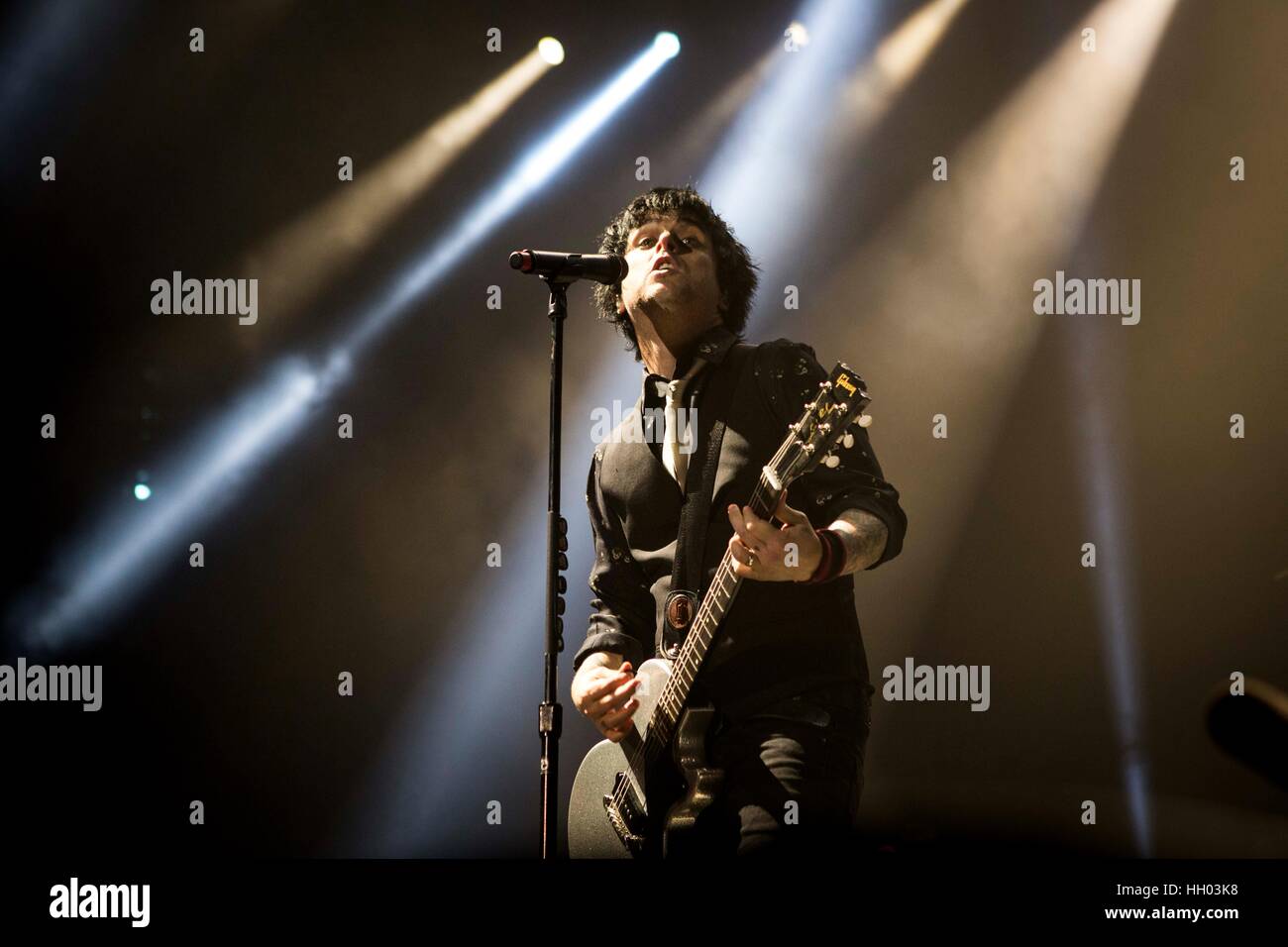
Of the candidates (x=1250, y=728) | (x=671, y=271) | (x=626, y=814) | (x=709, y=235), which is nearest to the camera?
(x=1250, y=728)

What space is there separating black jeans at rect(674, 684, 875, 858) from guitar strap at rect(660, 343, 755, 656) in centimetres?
29

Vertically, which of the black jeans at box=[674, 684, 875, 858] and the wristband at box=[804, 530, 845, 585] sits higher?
the wristband at box=[804, 530, 845, 585]

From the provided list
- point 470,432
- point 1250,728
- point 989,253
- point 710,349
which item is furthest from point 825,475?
point 470,432

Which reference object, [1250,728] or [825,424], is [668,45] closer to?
[825,424]

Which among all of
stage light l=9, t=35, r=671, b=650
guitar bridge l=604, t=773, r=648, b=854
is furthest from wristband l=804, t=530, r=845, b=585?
stage light l=9, t=35, r=671, b=650

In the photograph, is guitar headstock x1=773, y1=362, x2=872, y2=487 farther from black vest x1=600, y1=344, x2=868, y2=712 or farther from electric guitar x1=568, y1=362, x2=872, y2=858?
black vest x1=600, y1=344, x2=868, y2=712

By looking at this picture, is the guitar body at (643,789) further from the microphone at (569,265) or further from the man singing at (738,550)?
the microphone at (569,265)

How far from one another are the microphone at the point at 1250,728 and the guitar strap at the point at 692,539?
59.9 inches

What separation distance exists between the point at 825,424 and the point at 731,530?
435 millimetres

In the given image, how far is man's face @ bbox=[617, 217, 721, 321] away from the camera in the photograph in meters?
3.25

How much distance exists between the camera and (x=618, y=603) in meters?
3.29

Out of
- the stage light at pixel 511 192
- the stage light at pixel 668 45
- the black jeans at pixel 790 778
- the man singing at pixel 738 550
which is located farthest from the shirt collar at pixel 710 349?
the stage light at pixel 668 45
